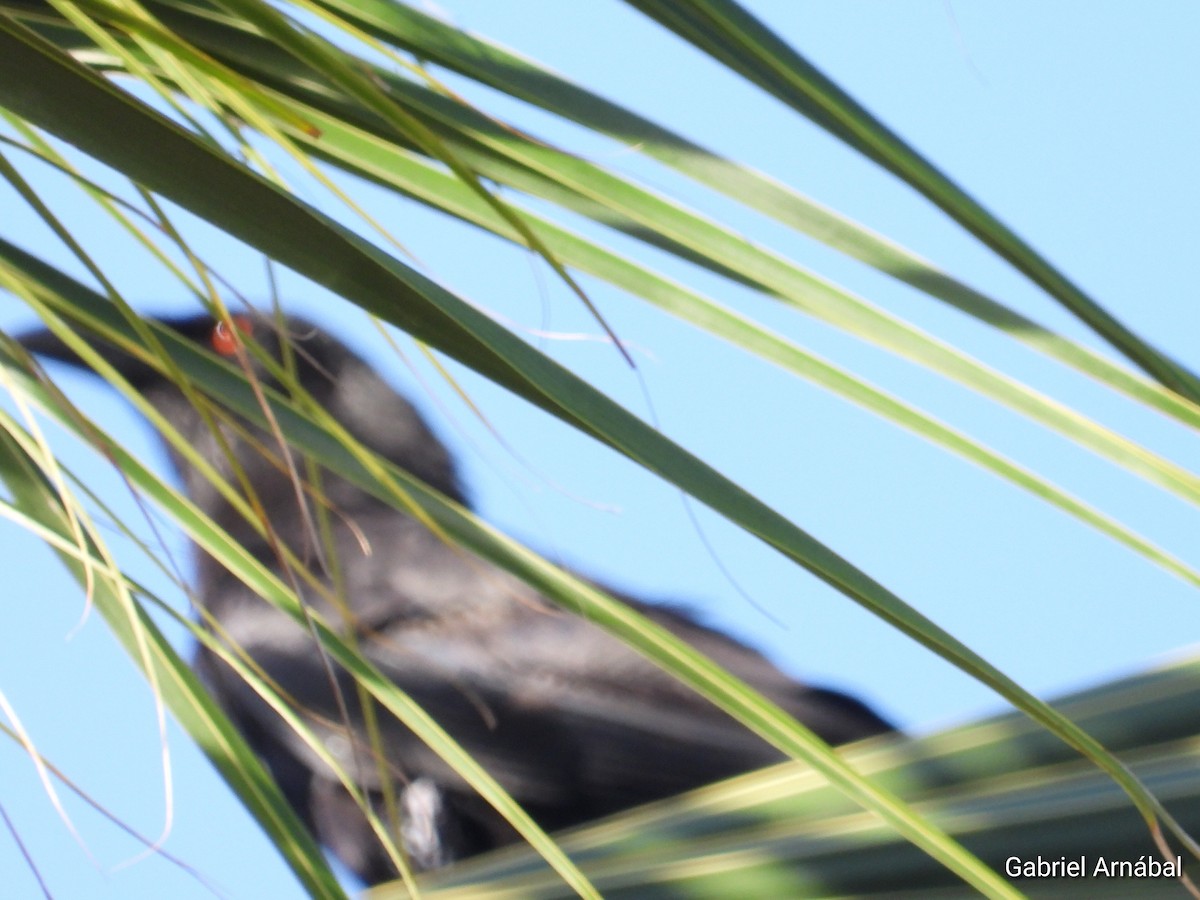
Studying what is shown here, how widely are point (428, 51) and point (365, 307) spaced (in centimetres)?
14

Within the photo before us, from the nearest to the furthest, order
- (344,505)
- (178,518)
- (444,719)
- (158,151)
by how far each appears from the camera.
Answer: (158,151) < (178,518) < (444,719) < (344,505)

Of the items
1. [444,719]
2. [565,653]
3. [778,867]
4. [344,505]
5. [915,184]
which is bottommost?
[778,867]

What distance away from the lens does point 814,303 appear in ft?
1.11

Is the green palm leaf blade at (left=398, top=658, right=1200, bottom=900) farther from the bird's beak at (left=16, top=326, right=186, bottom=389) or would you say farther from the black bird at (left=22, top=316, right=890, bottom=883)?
the bird's beak at (left=16, top=326, right=186, bottom=389)

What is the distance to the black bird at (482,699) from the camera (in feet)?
4.86

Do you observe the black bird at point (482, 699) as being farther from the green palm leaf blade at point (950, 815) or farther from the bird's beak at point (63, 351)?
the green palm leaf blade at point (950, 815)

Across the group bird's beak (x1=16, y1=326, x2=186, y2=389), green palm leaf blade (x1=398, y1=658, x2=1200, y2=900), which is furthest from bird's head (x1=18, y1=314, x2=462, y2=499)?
green palm leaf blade (x1=398, y1=658, x2=1200, y2=900)

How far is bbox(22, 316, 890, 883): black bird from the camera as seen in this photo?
4.86 feet

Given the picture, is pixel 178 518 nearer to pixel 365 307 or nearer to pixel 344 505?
pixel 365 307

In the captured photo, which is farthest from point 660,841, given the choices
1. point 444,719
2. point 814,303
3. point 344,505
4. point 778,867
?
point 344,505

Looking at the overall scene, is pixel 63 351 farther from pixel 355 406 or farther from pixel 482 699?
pixel 482 699

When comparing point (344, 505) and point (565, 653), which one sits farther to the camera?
point (344, 505)

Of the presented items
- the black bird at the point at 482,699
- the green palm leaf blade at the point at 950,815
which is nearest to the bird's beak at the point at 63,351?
the black bird at the point at 482,699

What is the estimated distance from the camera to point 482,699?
1462mm
